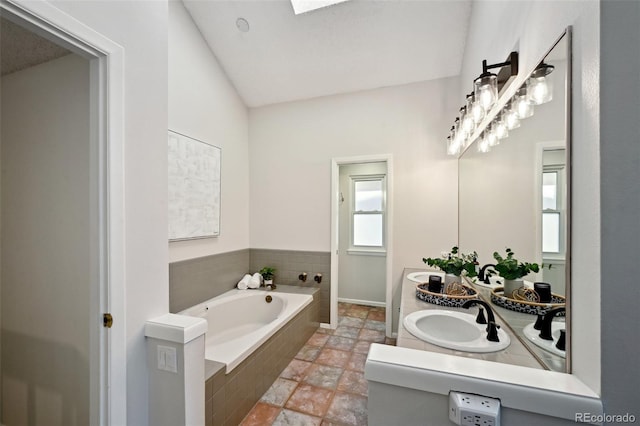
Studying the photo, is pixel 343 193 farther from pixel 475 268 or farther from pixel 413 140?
pixel 475 268

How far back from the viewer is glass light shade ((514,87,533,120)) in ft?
3.99

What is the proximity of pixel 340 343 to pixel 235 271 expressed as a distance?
4.73 ft

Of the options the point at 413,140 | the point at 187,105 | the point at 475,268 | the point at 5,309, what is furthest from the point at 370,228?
the point at 5,309

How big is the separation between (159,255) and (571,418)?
1.58 metres

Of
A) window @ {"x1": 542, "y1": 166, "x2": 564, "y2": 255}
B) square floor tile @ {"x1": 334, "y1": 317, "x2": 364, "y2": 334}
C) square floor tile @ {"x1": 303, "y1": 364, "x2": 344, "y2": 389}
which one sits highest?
window @ {"x1": 542, "y1": 166, "x2": 564, "y2": 255}

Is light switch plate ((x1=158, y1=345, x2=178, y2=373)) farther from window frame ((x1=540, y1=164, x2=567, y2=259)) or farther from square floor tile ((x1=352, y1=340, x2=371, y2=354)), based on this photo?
square floor tile ((x1=352, y1=340, x2=371, y2=354))

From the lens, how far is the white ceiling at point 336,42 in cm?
228

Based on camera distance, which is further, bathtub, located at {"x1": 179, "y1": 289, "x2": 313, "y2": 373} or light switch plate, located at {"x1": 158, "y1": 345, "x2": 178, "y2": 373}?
bathtub, located at {"x1": 179, "y1": 289, "x2": 313, "y2": 373}

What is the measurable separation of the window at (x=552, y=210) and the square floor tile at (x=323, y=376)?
176 cm

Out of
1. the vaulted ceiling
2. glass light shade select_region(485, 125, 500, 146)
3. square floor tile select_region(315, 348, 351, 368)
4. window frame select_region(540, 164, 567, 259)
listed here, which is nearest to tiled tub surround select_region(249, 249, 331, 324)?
square floor tile select_region(315, 348, 351, 368)

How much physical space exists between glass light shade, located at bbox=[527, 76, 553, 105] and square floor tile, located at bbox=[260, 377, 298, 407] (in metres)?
2.30

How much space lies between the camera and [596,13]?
69cm

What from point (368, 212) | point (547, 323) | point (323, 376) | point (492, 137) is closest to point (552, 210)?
point (547, 323)

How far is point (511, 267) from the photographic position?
1388 millimetres
